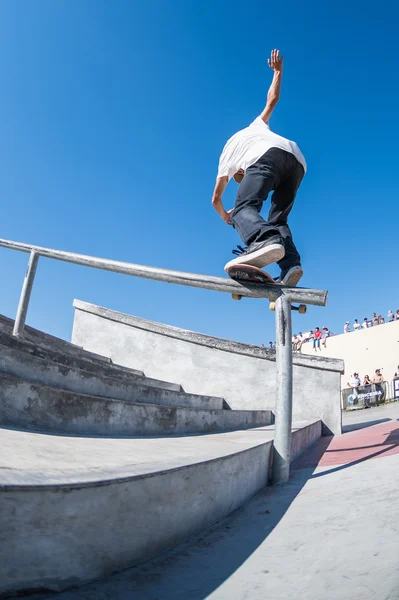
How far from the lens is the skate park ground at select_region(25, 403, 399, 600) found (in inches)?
39.3

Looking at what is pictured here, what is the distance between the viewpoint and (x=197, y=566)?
1201 mm

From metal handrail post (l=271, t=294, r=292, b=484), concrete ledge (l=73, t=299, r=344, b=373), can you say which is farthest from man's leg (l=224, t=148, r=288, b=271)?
concrete ledge (l=73, t=299, r=344, b=373)

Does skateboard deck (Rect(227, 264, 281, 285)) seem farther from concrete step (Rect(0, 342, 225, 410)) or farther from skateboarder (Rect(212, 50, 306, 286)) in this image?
concrete step (Rect(0, 342, 225, 410))

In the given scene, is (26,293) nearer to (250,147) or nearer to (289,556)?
(250,147)

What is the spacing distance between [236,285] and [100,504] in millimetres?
1824

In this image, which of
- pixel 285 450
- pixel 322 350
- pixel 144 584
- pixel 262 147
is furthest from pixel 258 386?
pixel 322 350

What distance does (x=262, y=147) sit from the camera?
266 centimetres

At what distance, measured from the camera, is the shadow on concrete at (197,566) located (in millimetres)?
992

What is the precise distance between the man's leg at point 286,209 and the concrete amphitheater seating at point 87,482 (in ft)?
4.31

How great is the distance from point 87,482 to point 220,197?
102 inches

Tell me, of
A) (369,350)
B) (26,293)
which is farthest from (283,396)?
(369,350)

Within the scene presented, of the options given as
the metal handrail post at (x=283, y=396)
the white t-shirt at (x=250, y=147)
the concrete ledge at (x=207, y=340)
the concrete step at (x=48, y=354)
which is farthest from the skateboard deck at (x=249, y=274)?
the concrete ledge at (x=207, y=340)

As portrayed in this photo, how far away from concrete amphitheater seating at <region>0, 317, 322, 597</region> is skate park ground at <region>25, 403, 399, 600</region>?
6 centimetres

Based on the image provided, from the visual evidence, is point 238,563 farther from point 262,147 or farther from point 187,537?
point 262,147
